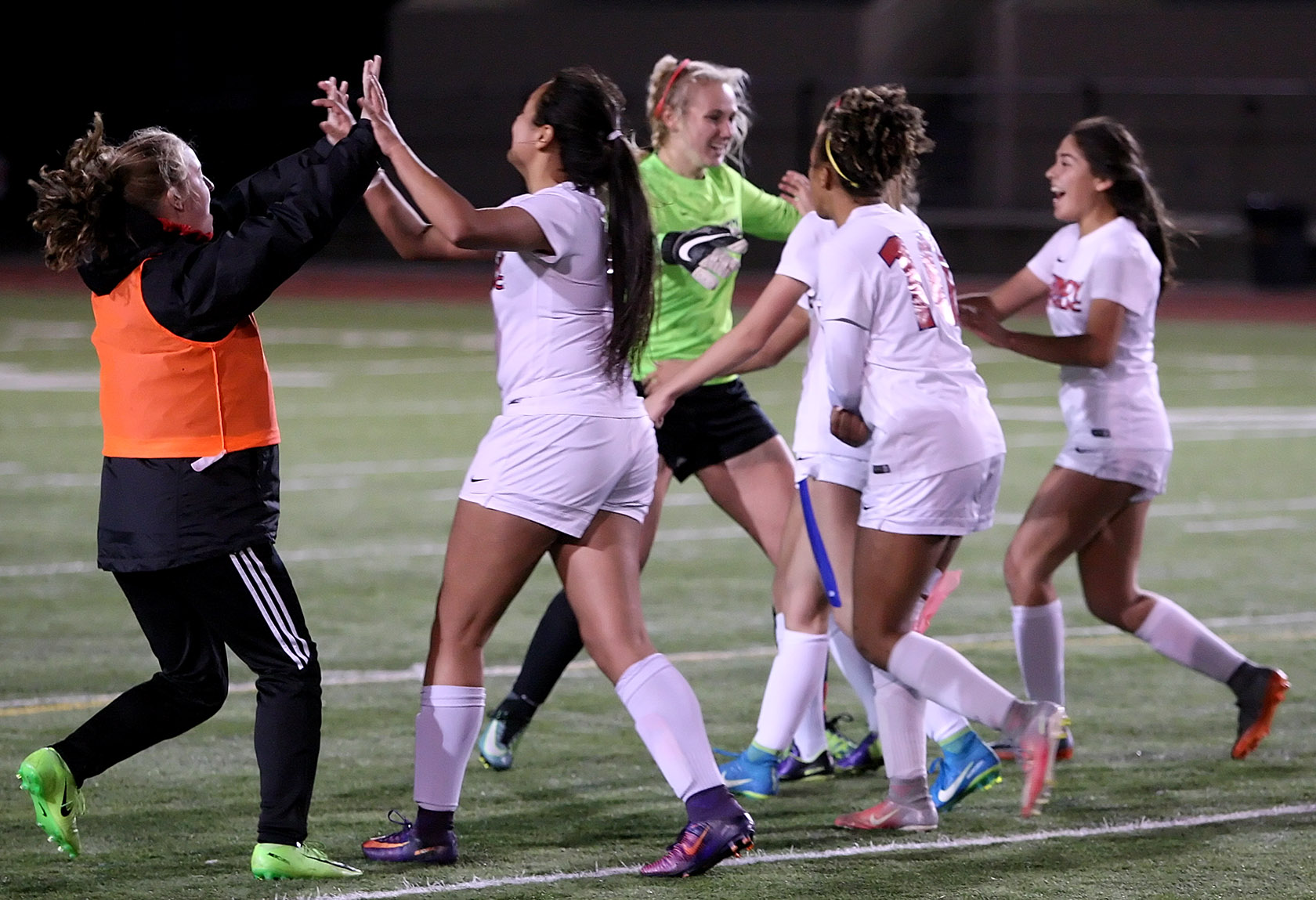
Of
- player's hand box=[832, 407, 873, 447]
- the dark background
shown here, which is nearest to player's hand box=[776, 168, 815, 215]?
player's hand box=[832, 407, 873, 447]

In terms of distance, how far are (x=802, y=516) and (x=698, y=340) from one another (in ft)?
2.97

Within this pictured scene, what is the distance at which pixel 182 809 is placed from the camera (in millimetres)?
5555

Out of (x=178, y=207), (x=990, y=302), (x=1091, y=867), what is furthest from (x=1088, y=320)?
(x=178, y=207)

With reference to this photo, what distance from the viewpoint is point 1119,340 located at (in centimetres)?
610

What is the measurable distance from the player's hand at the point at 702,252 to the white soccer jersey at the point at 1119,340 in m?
0.99

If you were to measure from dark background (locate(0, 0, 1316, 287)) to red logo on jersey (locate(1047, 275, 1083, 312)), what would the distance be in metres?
22.5

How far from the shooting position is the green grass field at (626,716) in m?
4.96

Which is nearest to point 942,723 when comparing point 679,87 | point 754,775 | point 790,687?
point 790,687

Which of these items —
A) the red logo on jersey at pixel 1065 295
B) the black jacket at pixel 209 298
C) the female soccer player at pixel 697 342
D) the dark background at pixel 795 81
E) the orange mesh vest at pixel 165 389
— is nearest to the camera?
the black jacket at pixel 209 298

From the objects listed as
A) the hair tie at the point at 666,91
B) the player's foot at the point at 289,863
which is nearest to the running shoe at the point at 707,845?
the player's foot at the point at 289,863

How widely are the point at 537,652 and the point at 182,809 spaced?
1234 mm

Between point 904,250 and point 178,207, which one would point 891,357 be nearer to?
point 904,250

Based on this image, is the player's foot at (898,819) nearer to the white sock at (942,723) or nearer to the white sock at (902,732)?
the white sock at (902,732)

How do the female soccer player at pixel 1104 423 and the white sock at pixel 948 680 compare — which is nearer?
the white sock at pixel 948 680
